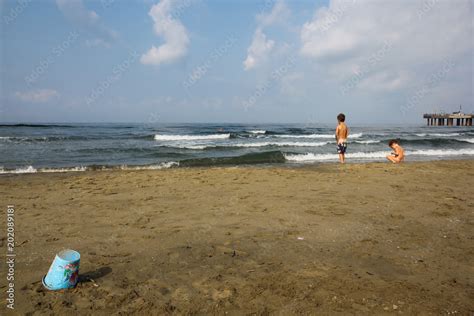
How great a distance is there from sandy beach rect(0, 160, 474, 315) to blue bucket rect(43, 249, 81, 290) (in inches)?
2.6

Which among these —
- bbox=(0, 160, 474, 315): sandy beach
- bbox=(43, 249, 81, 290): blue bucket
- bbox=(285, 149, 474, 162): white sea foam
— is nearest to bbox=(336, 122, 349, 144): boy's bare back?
bbox=(285, 149, 474, 162): white sea foam

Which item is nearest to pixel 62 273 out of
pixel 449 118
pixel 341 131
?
pixel 341 131

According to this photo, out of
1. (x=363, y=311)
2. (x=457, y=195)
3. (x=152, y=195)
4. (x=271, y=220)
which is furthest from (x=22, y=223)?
(x=457, y=195)

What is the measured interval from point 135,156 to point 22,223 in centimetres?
1150

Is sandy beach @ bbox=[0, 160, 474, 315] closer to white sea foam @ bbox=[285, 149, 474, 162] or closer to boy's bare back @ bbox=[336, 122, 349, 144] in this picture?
boy's bare back @ bbox=[336, 122, 349, 144]

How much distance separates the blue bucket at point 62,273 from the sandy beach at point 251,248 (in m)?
0.06

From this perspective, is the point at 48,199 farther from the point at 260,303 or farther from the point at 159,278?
the point at 260,303

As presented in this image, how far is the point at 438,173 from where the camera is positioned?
31.1ft

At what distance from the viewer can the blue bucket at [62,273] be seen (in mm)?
2821

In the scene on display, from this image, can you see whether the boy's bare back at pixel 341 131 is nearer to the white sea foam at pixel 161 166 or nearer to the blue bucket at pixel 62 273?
the white sea foam at pixel 161 166

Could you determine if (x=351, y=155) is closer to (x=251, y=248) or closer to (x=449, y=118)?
(x=251, y=248)

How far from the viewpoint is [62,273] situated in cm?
285

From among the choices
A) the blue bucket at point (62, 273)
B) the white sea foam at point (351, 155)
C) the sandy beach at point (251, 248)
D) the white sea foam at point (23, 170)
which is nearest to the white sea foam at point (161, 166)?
the white sea foam at point (23, 170)

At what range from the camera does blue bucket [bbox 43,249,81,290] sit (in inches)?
111
